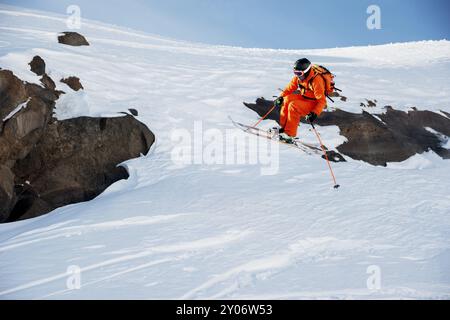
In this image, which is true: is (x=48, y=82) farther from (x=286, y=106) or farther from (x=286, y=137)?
(x=286, y=137)

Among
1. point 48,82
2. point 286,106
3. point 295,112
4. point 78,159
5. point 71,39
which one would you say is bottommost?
point 78,159

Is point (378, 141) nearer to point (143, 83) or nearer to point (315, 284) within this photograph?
point (143, 83)

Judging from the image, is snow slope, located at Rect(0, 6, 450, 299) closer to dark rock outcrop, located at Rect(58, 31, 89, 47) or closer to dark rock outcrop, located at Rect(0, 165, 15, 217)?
dark rock outcrop, located at Rect(58, 31, 89, 47)

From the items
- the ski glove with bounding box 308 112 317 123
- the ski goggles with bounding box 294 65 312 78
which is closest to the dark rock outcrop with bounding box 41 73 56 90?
the ski goggles with bounding box 294 65 312 78

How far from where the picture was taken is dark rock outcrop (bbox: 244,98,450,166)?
484 inches

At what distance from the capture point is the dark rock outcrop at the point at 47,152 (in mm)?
8859

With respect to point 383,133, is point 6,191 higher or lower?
lower

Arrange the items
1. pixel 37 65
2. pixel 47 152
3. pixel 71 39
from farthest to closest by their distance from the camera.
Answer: pixel 71 39, pixel 37 65, pixel 47 152

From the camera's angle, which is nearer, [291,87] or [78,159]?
[291,87]

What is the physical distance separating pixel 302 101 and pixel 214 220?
3.79 meters

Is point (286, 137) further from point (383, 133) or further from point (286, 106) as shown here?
point (383, 133)

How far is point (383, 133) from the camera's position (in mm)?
13023

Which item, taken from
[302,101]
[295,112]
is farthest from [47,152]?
[302,101]

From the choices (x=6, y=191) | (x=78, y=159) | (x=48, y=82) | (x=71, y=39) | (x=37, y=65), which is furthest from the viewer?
(x=71, y=39)
